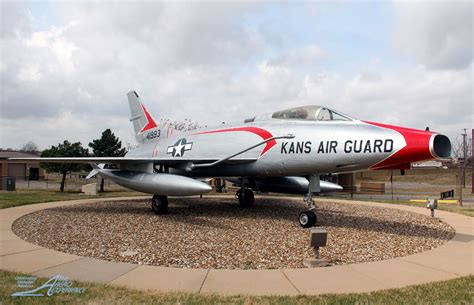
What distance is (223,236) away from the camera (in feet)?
27.0

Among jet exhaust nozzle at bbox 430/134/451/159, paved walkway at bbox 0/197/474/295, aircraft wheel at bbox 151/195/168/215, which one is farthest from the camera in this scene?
aircraft wheel at bbox 151/195/168/215

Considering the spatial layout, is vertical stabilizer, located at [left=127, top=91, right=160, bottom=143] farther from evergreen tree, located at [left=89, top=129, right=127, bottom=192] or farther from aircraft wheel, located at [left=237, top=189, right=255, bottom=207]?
evergreen tree, located at [left=89, top=129, right=127, bottom=192]

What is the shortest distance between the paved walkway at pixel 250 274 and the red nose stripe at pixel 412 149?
1972mm

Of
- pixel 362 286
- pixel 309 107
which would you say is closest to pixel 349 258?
pixel 362 286

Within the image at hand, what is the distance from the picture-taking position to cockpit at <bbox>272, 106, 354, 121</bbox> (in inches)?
352

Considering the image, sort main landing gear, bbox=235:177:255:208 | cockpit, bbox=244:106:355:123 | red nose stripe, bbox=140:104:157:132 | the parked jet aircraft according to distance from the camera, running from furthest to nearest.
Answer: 1. red nose stripe, bbox=140:104:157:132
2. main landing gear, bbox=235:177:255:208
3. cockpit, bbox=244:106:355:123
4. the parked jet aircraft

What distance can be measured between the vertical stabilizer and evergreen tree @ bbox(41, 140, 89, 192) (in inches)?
525

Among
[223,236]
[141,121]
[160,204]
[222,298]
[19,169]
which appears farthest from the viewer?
[19,169]

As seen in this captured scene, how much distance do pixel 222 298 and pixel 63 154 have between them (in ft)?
94.4

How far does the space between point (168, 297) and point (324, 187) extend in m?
10.1

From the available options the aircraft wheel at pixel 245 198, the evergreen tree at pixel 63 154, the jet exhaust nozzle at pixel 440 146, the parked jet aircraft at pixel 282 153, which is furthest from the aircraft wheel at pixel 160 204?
the evergreen tree at pixel 63 154

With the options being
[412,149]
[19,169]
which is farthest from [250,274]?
[19,169]

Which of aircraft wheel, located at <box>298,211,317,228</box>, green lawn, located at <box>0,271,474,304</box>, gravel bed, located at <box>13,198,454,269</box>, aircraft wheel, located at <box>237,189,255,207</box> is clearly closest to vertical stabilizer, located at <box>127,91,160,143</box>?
gravel bed, located at <box>13,198,454,269</box>

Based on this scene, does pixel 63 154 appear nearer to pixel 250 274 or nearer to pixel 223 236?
pixel 223 236
